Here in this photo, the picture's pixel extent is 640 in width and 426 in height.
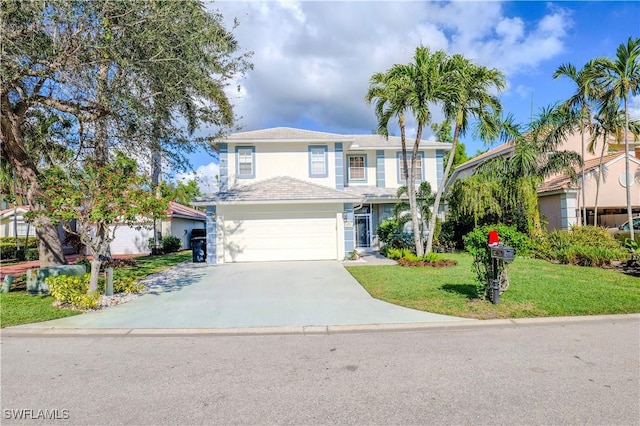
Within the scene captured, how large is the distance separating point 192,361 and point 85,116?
25.9ft

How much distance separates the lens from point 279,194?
1570 centimetres

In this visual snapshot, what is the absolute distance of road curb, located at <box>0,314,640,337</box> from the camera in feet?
20.0

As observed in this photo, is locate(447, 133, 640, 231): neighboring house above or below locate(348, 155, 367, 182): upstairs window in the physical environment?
below

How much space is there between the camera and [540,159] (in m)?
17.2

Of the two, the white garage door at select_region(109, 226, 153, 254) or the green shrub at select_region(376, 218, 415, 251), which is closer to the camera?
the green shrub at select_region(376, 218, 415, 251)

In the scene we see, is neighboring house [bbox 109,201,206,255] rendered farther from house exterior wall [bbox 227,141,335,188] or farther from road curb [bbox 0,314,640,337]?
road curb [bbox 0,314,640,337]

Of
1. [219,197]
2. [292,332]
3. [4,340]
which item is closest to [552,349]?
[292,332]

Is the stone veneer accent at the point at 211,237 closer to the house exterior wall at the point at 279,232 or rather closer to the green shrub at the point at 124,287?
the house exterior wall at the point at 279,232

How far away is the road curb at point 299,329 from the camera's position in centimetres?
608

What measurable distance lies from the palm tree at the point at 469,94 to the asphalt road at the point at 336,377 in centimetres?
851

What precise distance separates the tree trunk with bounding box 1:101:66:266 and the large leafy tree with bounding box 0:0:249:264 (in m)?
0.03

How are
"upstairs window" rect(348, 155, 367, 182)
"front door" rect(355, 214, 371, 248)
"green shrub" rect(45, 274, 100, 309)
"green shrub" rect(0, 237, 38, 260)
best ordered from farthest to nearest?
"upstairs window" rect(348, 155, 367, 182)
"front door" rect(355, 214, 371, 248)
"green shrub" rect(0, 237, 38, 260)
"green shrub" rect(45, 274, 100, 309)

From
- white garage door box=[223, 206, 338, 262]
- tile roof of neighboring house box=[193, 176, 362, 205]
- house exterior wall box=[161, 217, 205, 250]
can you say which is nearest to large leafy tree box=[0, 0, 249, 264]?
tile roof of neighboring house box=[193, 176, 362, 205]

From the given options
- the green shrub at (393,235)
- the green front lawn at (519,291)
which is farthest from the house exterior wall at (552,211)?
the green shrub at (393,235)
